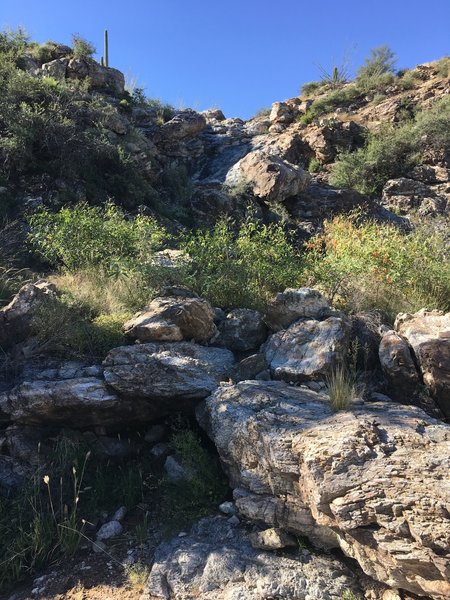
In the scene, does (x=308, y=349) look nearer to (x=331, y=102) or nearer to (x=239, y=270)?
(x=239, y=270)

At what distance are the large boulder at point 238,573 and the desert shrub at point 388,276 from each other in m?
2.62

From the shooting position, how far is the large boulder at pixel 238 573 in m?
2.48

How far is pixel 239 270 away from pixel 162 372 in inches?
72.8

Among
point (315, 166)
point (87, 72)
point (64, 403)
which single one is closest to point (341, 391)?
point (64, 403)

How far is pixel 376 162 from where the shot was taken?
13.1 metres

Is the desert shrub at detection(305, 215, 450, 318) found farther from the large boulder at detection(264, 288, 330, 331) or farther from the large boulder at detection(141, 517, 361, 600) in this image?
the large boulder at detection(141, 517, 361, 600)

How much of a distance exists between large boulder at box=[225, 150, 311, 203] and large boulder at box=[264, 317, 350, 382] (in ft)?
24.2

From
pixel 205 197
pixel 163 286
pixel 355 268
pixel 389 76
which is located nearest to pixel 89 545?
pixel 163 286

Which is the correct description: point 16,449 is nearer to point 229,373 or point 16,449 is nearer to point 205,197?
point 229,373

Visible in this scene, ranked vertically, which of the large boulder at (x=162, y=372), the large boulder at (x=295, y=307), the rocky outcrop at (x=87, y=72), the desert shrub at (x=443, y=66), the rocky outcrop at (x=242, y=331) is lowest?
the large boulder at (x=162, y=372)

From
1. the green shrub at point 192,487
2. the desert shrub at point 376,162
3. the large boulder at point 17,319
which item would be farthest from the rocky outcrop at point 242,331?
the desert shrub at point 376,162

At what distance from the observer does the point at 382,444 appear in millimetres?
2639

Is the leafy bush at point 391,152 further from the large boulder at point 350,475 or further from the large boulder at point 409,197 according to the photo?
the large boulder at point 350,475

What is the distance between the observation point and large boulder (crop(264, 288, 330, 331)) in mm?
4234
